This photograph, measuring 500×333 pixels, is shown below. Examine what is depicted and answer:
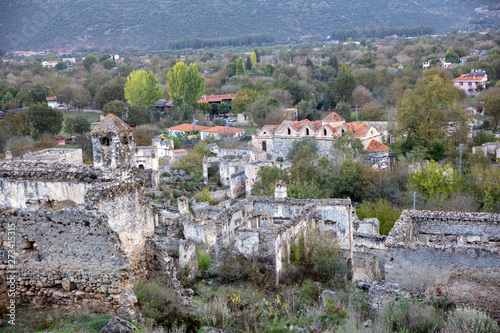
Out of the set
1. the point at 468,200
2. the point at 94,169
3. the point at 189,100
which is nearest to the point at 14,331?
the point at 94,169

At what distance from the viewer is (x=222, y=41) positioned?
423 ft

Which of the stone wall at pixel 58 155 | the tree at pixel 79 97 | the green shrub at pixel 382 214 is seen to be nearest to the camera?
the green shrub at pixel 382 214

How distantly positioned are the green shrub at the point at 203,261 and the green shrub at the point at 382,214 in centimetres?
666

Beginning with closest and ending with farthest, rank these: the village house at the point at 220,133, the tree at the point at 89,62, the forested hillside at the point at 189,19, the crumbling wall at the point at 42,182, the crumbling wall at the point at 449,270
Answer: the crumbling wall at the point at 449,270, the crumbling wall at the point at 42,182, the village house at the point at 220,133, the tree at the point at 89,62, the forested hillside at the point at 189,19

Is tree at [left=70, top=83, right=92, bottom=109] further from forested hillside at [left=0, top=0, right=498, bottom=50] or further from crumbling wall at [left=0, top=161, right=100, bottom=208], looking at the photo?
forested hillside at [left=0, top=0, right=498, bottom=50]

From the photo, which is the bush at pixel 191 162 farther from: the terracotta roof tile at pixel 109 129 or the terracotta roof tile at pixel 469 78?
the terracotta roof tile at pixel 469 78

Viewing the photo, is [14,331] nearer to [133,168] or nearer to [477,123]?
[133,168]

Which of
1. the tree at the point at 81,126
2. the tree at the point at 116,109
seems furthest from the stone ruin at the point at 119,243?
the tree at the point at 116,109

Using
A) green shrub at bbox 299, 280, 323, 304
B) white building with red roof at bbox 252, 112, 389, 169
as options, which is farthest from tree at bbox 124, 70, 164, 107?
green shrub at bbox 299, 280, 323, 304

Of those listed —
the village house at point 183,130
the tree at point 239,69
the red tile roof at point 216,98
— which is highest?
the tree at point 239,69

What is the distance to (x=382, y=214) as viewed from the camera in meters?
17.3

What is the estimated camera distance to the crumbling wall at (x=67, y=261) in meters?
7.00

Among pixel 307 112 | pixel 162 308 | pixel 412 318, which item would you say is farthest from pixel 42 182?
pixel 307 112

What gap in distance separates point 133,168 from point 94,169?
745 millimetres
